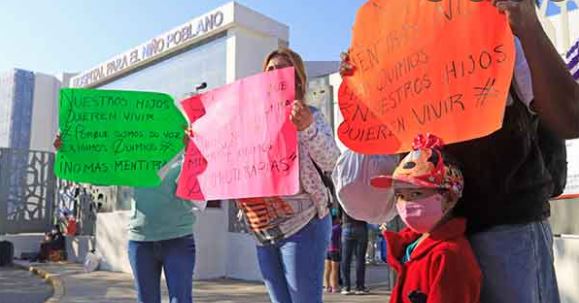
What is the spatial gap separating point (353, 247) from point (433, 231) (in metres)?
6.37

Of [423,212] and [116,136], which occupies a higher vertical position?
[116,136]

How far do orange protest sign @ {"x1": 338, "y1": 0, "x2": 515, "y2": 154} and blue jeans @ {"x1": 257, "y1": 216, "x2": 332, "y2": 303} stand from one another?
2.64ft

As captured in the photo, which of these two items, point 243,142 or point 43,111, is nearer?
point 243,142

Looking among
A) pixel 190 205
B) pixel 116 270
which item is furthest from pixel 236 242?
pixel 190 205

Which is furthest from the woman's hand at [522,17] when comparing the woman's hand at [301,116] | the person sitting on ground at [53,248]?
the person sitting on ground at [53,248]

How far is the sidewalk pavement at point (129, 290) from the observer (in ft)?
23.3

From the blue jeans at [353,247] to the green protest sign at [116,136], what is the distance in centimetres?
452

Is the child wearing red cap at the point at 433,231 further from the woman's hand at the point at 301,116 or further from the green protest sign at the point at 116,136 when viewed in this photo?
the green protest sign at the point at 116,136

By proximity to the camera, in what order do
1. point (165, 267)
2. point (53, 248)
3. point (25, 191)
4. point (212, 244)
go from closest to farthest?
1. point (165, 267)
2. point (212, 244)
3. point (53, 248)
4. point (25, 191)

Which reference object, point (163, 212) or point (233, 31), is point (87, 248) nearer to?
point (233, 31)

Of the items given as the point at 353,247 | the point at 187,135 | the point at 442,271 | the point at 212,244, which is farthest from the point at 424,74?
the point at 212,244

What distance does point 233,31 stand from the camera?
11242mm

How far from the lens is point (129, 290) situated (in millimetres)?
8125

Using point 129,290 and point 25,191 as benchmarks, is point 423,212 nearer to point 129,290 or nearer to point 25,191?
point 129,290
